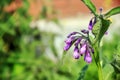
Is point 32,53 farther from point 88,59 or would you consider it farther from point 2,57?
point 88,59

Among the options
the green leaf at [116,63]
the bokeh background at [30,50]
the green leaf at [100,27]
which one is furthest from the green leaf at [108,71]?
the bokeh background at [30,50]

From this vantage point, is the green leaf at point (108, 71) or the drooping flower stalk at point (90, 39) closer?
the drooping flower stalk at point (90, 39)

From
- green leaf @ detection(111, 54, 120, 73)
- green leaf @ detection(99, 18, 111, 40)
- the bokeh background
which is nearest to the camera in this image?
green leaf @ detection(99, 18, 111, 40)

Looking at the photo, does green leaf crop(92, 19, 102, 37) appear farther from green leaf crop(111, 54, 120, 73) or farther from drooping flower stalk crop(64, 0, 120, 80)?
green leaf crop(111, 54, 120, 73)

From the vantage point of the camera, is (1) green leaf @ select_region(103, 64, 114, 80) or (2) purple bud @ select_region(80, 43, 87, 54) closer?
(2) purple bud @ select_region(80, 43, 87, 54)

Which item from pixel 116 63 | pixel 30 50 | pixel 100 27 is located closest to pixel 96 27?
pixel 100 27

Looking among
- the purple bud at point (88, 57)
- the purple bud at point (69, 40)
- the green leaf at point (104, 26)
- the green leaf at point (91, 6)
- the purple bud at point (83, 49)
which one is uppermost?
the green leaf at point (91, 6)

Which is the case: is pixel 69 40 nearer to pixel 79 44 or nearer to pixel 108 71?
pixel 79 44

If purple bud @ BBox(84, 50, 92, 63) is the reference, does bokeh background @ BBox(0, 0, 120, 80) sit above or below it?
above

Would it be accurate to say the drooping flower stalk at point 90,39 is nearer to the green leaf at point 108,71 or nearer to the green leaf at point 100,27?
the green leaf at point 100,27

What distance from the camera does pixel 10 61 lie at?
3.37m

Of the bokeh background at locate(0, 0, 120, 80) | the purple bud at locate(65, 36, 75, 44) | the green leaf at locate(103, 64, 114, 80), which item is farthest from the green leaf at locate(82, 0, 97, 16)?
the bokeh background at locate(0, 0, 120, 80)

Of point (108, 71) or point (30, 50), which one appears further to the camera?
point (30, 50)

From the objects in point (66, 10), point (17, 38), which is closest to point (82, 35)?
point (17, 38)
